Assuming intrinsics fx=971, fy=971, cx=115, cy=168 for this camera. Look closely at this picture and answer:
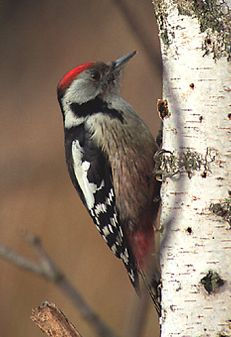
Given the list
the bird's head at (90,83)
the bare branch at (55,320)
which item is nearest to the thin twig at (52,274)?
the bare branch at (55,320)

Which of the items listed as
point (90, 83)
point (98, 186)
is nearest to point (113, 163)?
point (98, 186)

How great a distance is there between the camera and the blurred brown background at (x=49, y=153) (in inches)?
225

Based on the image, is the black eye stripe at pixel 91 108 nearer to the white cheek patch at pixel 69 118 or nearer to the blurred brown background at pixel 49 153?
the white cheek patch at pixel 69 118

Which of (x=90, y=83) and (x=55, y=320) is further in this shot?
(x=90, y=83)

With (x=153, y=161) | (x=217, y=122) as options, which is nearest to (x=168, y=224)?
(x=217, y=122)

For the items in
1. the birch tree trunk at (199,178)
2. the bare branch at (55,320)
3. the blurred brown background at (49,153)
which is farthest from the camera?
the blurred brown background at (49,153)

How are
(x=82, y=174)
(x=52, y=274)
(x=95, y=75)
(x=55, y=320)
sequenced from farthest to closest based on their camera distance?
(x=95, y=75), (x=82, y=174), (x=52, y=274), (x=55, y=320)

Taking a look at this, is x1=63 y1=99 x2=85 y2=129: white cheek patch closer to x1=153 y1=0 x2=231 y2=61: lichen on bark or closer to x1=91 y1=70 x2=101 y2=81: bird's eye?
x1=91 y1=70 x2=101 y2=81: bird's eye

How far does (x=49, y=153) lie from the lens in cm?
596

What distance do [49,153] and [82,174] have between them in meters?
2.47

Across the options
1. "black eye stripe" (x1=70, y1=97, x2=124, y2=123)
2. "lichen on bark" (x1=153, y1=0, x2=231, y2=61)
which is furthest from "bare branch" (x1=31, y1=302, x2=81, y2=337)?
"black eye stripe" (x1=70, y1=97, x2=124, y2=123)

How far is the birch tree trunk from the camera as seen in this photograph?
2.29 metres

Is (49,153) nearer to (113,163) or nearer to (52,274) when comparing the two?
(113,163)

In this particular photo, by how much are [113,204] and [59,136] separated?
8.27 feet
